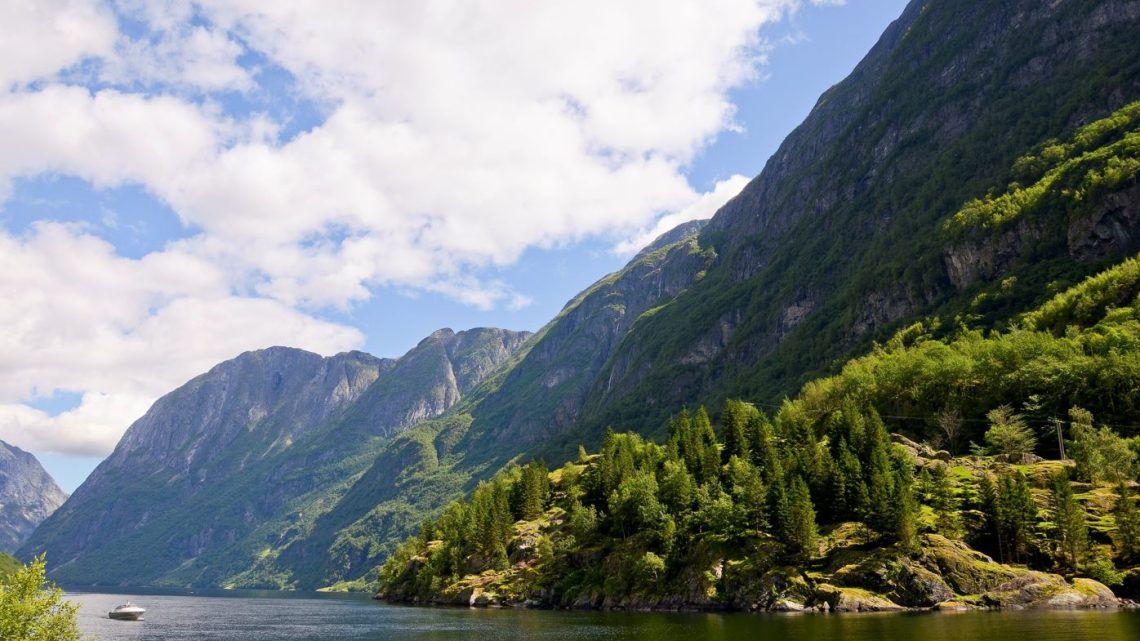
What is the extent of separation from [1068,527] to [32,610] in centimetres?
11810

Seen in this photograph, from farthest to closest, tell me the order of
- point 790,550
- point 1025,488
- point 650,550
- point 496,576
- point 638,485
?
point 496,576 → point 638,485 → point 650,550 → point 790,550 → point 1025,488

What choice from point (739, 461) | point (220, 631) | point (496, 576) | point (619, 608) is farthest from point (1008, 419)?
point (220, 631)

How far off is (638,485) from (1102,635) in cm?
9250

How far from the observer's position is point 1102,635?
203 feet

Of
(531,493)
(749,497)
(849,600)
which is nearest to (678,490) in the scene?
(749,497)

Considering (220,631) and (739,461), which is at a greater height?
(739,461)

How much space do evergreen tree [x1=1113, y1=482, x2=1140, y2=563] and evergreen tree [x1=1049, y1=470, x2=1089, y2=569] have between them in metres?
3.97

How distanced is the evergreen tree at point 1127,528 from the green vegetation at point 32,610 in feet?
399

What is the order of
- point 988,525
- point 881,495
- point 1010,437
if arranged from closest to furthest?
point 988,525 < point 881,495 < point 1010,437

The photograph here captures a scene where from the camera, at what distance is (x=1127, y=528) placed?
97.1 m

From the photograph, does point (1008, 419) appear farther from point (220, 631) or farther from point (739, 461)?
point (220, 631)

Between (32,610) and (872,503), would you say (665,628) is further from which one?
(32,610)

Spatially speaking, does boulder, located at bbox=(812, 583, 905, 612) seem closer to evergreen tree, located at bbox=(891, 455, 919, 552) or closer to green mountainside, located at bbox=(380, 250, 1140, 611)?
green mountainside, located at bbox=(380, 250, 1140, 611)

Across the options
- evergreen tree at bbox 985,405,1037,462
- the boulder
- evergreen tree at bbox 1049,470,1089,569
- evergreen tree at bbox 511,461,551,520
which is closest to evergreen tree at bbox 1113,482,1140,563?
evergreen tree at bbox 1049,470,1089,569
